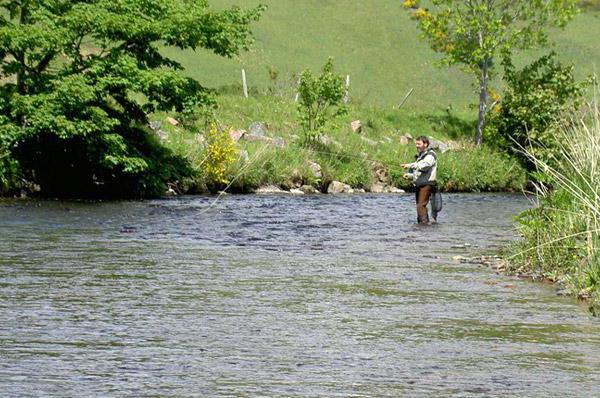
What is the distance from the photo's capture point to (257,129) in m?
43.5

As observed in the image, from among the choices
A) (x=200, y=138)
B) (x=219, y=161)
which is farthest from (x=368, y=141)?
(x=219, y=161)

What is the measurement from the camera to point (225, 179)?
1400 inches

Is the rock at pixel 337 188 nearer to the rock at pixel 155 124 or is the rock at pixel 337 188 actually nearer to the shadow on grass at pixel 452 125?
the rock at pixel 155 124

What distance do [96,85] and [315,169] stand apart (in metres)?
11.4

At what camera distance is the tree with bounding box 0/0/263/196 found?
28703 millimetres

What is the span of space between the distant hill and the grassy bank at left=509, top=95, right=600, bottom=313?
154 feet

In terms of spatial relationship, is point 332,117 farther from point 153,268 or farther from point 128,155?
point 153,268

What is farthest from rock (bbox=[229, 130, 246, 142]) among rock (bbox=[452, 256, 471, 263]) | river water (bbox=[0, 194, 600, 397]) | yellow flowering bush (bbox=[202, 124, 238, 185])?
rock (bbox=[452, 256, 471, 263])

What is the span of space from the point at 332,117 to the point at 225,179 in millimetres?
9035

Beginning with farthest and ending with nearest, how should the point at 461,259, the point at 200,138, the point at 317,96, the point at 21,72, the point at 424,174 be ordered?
1. the point at 317,96
2. the point at 200,138
3. the point at 21,72
4. the point at 424,174
5. the point at 461,259

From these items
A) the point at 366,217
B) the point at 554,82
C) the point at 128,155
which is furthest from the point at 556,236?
the point at 554,82

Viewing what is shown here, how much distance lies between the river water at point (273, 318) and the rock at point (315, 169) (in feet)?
50.8

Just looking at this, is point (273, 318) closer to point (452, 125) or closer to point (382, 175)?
point (382, 175)

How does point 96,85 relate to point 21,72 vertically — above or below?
below
